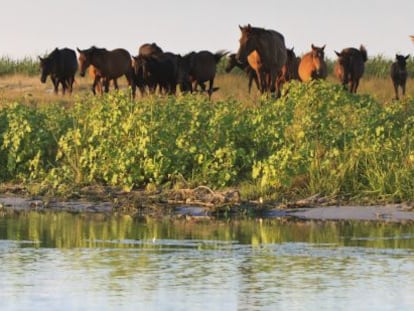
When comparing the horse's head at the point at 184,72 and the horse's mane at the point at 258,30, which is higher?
the horse's mane at the point at 258,30

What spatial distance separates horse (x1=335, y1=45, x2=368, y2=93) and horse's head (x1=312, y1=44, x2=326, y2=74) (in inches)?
87.0

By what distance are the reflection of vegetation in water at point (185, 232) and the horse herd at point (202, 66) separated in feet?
47.2

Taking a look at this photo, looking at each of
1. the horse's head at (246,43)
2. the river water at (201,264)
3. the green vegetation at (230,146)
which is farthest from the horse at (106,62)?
the river water at (201,264)

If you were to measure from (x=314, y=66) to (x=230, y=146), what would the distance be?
1531 cm

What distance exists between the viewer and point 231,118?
19.0 metres

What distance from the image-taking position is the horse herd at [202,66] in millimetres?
31312

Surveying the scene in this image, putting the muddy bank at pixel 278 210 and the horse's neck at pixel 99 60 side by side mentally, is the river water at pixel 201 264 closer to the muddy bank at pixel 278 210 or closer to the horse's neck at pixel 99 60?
the muddy bank at pixel 278 210

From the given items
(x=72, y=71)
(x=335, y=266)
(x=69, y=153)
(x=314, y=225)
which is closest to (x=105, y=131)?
(x=69, y=153)

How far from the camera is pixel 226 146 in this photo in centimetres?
1848

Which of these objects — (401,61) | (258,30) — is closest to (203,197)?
(258,30)

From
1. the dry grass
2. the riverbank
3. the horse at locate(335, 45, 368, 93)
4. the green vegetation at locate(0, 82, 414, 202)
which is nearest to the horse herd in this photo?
the horse at locate(335, 45, 368, 93)

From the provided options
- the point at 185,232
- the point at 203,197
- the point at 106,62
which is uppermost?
the point at 106,62

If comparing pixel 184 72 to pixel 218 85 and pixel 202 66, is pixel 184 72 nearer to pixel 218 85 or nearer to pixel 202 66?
pixel 202 66

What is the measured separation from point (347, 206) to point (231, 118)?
2.53 meters
